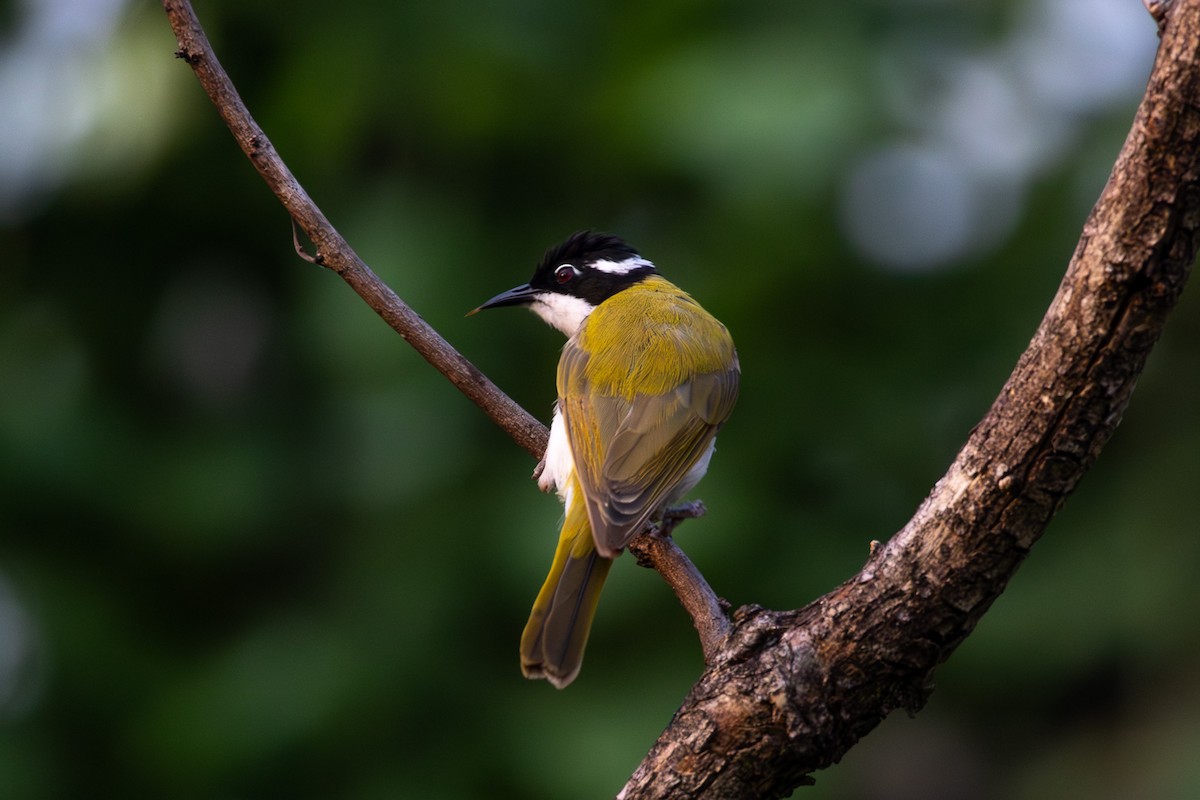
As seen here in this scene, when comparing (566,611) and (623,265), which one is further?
(623,265)

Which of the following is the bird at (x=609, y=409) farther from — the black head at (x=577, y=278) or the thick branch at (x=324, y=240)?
the thick branch at (x=324, y=240)

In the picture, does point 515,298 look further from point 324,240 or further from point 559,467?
point 324,240

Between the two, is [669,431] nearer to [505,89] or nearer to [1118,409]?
[1118,409]

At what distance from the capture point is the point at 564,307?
507 cm

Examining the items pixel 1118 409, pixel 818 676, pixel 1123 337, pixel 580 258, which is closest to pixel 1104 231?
pixel 1123 337

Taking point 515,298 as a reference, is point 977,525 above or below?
below

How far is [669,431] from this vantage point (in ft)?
13.0

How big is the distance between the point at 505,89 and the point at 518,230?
2.10 feet

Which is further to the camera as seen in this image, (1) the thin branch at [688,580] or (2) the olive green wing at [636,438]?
(2) the olive green wing at [636,438]

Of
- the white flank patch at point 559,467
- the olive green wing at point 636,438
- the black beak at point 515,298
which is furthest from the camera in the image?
the black beak at point 515,298

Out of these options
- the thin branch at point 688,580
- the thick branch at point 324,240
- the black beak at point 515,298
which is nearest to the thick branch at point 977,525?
the thin branch at point 688,580

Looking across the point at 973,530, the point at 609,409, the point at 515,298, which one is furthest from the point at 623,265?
the point at 973,530

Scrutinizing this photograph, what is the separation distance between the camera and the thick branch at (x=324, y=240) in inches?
119

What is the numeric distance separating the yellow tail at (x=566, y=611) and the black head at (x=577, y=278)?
164cm
